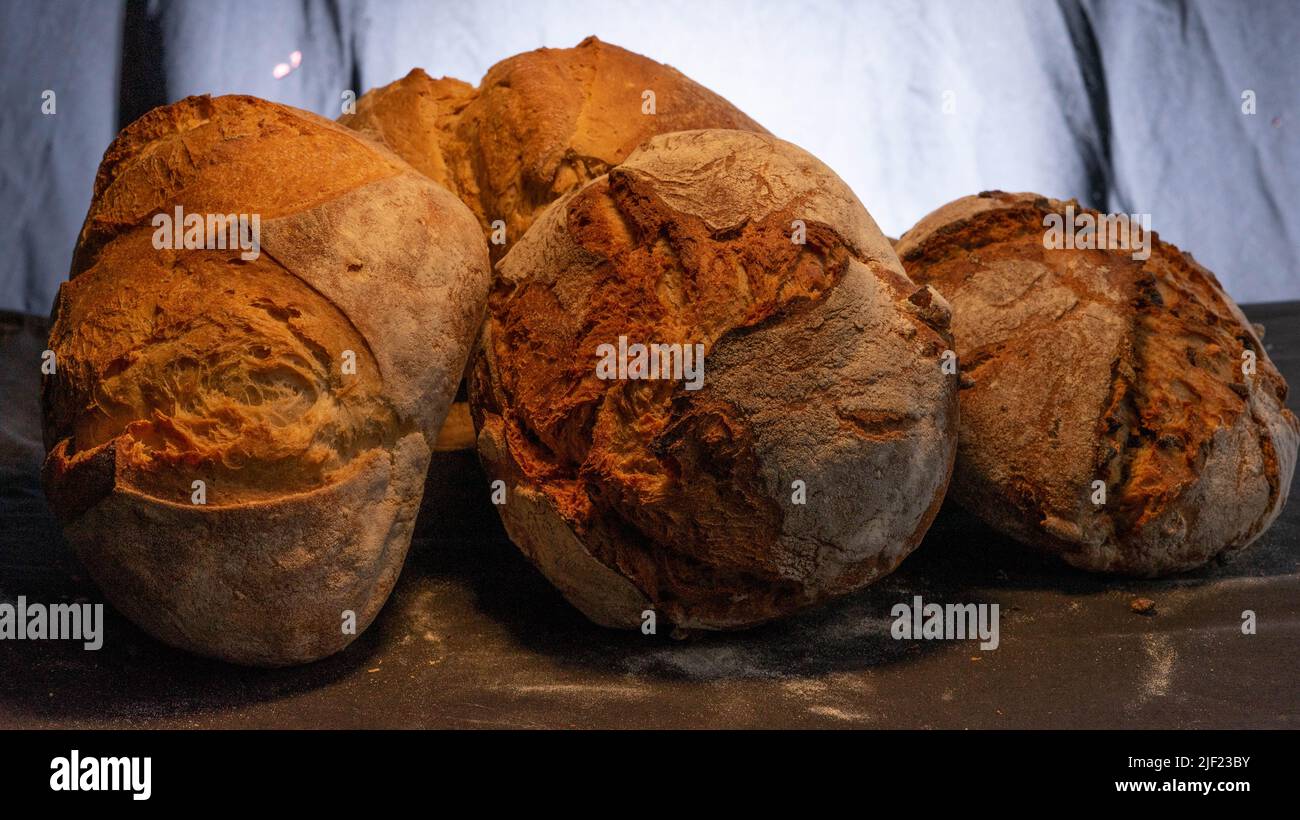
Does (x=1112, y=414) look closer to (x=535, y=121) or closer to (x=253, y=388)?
(x=535, y=121)

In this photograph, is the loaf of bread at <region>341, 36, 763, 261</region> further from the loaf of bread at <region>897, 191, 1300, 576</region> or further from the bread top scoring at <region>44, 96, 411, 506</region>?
the loaf of bread at <region>897, 191, 1300, 576</region>

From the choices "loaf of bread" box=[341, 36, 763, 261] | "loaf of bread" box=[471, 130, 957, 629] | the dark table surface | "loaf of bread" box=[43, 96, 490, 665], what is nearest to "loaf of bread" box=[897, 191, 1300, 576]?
the dark table surface

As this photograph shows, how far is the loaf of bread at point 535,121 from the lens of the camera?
10.2ft

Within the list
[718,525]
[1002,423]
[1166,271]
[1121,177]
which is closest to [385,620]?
[718,525]

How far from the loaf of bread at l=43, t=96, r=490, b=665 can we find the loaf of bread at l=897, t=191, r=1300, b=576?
4.55 ft

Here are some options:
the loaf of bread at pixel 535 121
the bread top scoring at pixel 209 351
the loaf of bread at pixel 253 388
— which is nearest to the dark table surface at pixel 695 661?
the loaf of bread at pixel 253 388

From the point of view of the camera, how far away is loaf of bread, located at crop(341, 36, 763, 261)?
10.2 feet

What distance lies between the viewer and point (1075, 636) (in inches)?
103

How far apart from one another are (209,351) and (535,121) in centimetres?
126

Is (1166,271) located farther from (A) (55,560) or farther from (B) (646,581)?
(A) (55,560)

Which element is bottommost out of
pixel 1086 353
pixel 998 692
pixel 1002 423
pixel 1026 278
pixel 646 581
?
pixel 998 692

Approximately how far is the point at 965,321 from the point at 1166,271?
2.05 ft

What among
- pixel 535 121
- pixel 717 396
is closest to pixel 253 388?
pixel 717 396

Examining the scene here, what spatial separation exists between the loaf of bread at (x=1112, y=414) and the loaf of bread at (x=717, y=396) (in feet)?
1.17
